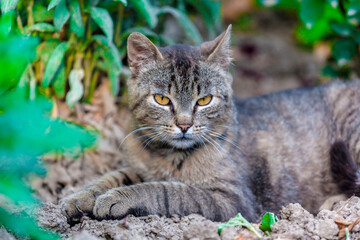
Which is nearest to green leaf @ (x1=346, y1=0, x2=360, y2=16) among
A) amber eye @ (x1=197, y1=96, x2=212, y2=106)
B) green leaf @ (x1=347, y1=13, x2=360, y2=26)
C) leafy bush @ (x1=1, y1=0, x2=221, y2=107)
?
green leaf @ (x1=347, y1=13, x2=360, y2=26)

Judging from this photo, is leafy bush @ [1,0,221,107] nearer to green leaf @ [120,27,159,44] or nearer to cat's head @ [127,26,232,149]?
green leaf @ [120,27,159,44]

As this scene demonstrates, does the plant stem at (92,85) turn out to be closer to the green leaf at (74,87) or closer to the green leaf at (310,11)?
the green leaf at (74,87)

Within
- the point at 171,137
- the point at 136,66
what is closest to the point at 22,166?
the point at 171,137

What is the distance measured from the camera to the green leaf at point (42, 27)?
3.49 meters

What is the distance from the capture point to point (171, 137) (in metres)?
3.04

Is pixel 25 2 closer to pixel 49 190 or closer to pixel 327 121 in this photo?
pixel 49 190

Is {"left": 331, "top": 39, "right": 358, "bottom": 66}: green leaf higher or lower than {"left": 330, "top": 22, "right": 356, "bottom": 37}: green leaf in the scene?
lower

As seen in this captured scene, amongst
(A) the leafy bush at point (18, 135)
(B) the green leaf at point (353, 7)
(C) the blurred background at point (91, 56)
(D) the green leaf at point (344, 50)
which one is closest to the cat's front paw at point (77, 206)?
(C) the blurred background at point (91, 56)

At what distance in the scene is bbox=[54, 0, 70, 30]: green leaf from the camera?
3.45 m

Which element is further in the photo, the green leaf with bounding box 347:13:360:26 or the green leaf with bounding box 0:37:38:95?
the green leaf with bounding box 347:13:360:26

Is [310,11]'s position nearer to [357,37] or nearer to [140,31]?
[357,37]

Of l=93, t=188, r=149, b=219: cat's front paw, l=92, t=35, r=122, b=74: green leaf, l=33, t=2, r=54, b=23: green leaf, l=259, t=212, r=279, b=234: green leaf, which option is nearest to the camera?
l=259, t=212, r=279, b=234: green leaf

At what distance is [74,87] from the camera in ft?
12.5

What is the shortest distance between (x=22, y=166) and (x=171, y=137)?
1.38 meters
